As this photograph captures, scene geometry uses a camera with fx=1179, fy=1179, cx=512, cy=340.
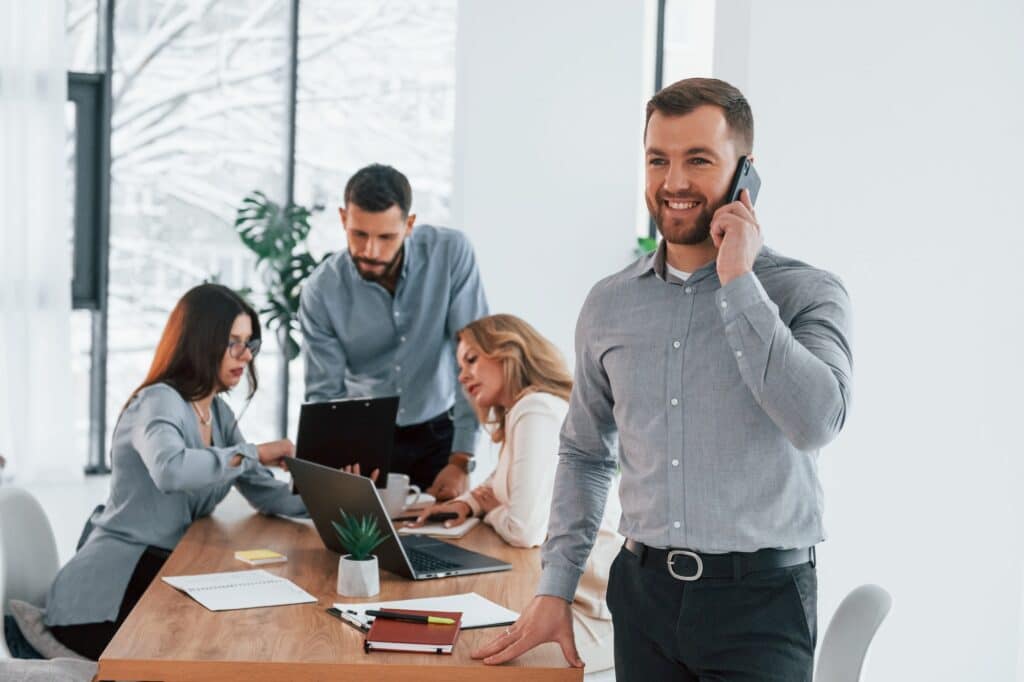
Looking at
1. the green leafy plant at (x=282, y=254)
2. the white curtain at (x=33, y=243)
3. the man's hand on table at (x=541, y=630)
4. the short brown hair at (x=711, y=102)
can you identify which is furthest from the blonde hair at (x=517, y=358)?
the white curtain at (x=33, y=243)

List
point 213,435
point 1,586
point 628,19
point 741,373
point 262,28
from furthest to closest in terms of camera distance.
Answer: point 262,28 → point 628,19 → point 213,435 → point 1,586 → point 741,373

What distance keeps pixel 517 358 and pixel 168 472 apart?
3.08 ft

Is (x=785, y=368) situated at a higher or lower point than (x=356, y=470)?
higher

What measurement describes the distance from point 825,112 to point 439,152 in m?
4.50

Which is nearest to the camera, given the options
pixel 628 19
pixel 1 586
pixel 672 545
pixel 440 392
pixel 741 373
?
pixel 741 373

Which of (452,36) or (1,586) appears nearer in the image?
(1,586)

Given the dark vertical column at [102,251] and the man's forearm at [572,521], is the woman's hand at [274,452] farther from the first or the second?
the dark vertical column at [102,251]

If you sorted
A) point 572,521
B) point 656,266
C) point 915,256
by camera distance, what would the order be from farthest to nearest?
point 915,256 → point 572,521 → point 656,266

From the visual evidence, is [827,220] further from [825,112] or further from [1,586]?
[1,586]

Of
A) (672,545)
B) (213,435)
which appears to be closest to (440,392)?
(213,435)

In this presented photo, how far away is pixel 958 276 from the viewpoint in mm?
2898

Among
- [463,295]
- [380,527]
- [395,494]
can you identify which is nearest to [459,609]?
[380,527]

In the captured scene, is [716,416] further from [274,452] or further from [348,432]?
[274,452]

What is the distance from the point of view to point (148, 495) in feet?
9.90
